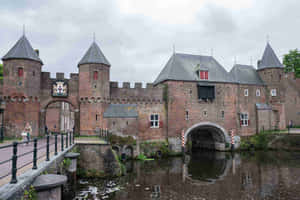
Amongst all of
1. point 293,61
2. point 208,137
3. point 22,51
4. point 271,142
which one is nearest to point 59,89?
point 22,51

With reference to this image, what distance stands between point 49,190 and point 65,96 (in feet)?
50.6

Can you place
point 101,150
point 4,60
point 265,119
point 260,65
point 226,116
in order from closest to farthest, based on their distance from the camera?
point 101,150
point 4,60
point 226,116
point 265,119
point 260,65

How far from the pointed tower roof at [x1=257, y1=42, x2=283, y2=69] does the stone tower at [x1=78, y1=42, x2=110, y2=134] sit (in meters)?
20.0

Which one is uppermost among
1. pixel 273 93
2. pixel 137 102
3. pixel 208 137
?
pixel 273 93

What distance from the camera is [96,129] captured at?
20.1 meters

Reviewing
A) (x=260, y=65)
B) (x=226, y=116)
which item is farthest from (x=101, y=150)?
(x=260, y=65)

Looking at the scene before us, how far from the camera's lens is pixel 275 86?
26953 mm

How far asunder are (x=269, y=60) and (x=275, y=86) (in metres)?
3.40

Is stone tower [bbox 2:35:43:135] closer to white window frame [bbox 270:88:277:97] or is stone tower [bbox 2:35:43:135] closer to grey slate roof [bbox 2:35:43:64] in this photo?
grey slate roof [bbox 2:35:43:64]

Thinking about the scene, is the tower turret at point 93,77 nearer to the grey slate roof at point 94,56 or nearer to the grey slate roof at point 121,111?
the grey slate roof at point 94,56

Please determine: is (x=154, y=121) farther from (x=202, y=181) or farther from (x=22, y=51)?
(x=22, y=51)

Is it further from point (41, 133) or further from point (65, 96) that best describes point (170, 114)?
point (41, 133)

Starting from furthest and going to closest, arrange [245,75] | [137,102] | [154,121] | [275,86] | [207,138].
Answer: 1. [207,138]
2. [245,75]
3. [275,86]
4. [154,121]
5. [137,102]

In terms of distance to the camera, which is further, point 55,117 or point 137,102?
point 55,117
